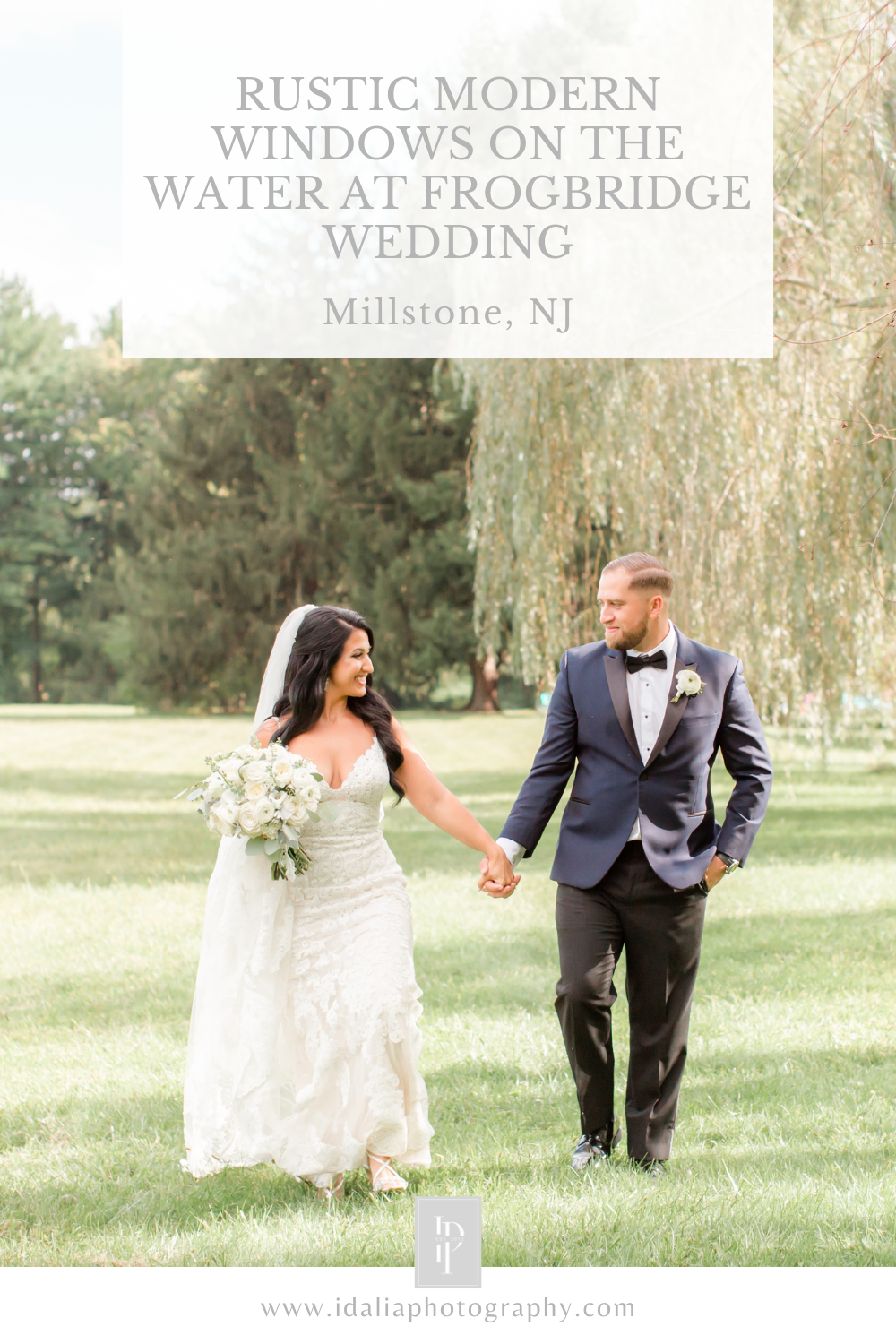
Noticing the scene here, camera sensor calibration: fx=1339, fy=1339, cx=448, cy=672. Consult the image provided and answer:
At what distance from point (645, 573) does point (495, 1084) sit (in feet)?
7.89

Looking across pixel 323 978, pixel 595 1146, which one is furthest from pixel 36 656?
pixel 595 1146

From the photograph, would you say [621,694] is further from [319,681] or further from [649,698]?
[319,681]

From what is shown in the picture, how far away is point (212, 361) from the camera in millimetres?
42656

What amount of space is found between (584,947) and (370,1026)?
2.36 feet

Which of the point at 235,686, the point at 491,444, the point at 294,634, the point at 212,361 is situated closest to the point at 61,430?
the point at 212,361

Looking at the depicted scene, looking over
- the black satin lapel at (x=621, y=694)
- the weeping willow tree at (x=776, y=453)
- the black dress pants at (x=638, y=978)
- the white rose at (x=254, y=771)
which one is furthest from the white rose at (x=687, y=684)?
the weeping willow tree at (x=776, y=453)

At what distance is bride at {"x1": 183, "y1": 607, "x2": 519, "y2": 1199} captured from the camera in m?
4.05

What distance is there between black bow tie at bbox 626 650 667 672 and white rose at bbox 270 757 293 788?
1.13 meters

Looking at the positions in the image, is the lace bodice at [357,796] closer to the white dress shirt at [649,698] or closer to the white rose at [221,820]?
the white rose at [221,820]

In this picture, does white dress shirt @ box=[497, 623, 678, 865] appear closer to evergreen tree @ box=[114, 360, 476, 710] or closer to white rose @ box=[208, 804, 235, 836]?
white rose @ box=[208, 804, 235, 836]

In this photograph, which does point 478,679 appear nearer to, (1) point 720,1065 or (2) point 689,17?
(2) point 689,17

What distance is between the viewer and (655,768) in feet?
13.9

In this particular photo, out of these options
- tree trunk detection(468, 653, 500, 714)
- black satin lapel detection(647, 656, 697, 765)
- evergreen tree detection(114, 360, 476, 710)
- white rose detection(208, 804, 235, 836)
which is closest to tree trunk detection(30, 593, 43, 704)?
evergreen tree detection(114, 360, 476, 710)
